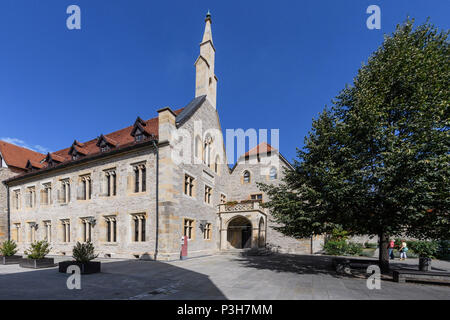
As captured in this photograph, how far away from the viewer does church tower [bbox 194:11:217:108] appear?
21.7 m

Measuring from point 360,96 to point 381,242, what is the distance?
6961 mm

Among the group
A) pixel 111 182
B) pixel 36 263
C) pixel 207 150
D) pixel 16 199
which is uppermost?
pixel 207 150

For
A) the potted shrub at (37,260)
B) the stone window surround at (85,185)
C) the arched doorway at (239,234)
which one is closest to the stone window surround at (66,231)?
the stone window surround at (85,185)

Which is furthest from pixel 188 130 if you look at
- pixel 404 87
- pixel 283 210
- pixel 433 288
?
pixel 433 288

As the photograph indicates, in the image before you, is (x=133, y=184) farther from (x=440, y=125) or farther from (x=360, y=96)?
(x=440, y=125)

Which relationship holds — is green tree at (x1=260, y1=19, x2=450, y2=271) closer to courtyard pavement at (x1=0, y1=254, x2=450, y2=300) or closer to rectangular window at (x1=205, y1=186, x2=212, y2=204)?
courtyard pavement at (x1=0, y1=254, x2=450, y2=300)

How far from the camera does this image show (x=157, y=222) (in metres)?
14.7

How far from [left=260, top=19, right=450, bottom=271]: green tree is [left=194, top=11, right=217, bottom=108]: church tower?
13.3m

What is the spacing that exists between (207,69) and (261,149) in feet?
34.5

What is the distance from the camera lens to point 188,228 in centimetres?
1709

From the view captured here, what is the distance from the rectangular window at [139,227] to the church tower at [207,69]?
40.3ft

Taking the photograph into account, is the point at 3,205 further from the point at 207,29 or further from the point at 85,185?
the point at 207,29

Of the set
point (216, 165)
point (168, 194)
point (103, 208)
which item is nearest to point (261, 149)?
point (216, 165)

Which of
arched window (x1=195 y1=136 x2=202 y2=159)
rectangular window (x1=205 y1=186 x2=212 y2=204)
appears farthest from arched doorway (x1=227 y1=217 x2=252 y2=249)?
arched window (x1=195 y1=136 x2=202 y2=159)
